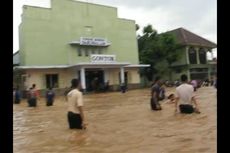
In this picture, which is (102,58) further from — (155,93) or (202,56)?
(155,93)

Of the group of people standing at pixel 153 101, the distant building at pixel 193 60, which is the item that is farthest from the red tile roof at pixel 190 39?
the group of people standing at pixel 153 101

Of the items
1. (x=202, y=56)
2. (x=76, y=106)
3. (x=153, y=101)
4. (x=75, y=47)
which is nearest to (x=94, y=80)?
(x=75, y=47)

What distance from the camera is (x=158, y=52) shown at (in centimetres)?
3716

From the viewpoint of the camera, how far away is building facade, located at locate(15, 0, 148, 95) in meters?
30.6

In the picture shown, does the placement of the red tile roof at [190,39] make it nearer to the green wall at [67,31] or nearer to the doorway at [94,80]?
the green wall at [67,31]

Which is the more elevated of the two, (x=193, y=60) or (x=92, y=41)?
(x=92, y=41)

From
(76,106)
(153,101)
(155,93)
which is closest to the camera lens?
(76,106)

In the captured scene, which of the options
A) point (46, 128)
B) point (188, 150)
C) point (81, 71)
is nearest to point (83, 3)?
point (81, 71)

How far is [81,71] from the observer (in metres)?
31.0

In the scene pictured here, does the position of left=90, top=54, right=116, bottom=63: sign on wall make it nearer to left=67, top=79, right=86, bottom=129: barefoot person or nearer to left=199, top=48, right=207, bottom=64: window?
left=199, top=48, right=207, bottom=64: window

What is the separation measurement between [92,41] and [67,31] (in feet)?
8.31
